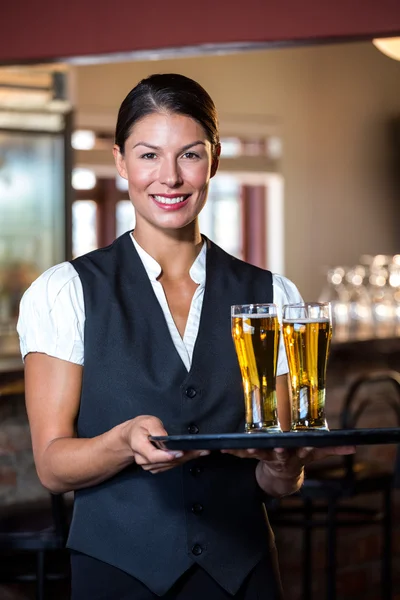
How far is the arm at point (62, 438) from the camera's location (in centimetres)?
136

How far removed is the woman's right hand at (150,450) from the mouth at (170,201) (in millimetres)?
374

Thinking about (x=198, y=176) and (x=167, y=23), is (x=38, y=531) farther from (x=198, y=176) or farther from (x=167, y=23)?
(x=167, y=23)

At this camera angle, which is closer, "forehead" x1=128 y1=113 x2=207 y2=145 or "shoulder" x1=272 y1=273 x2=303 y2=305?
"forehead" x1=128 y1=113 x2=207 y2=145

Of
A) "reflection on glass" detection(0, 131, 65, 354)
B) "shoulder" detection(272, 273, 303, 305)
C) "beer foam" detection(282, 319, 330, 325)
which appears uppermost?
"reflection on glass" detection(0, 131, 65, 354)

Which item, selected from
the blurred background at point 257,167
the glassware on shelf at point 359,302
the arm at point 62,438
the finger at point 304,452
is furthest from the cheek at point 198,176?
the glassware on shelf at point 359,302

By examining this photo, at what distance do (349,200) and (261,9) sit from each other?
6.08 metres

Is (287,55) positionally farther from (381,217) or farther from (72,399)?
(72,399)

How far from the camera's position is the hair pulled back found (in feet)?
4.84

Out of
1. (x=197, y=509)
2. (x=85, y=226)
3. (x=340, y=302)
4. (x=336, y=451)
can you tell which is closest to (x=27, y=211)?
(x=340, y=302)

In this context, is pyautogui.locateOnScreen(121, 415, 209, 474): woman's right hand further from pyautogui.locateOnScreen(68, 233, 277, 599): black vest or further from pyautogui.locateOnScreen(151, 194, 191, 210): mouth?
pyautogui.locateOnScreen(151, 194, 191, 210): mouth

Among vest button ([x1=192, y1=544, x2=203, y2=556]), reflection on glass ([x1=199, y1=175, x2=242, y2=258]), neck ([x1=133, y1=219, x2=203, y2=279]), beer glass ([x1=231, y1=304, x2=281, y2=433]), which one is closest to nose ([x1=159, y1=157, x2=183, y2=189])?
neck ([x1=133, y1=219, x2=203, y2=279])

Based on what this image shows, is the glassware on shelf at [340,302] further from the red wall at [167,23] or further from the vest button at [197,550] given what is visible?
the vest button at [197,550]

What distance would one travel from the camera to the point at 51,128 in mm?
4711

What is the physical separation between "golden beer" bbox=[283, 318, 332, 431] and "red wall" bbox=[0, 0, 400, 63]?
1.75 m
